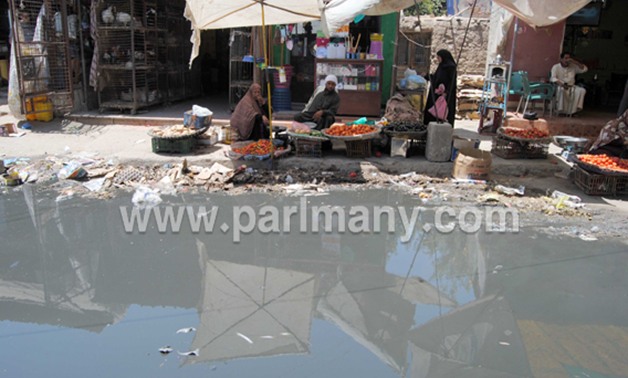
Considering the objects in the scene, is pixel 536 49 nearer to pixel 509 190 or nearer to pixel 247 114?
pixel 509 190

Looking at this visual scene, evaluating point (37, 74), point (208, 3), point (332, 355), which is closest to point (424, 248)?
point (332, 355)

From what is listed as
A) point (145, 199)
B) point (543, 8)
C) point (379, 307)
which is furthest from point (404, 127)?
point (379, 307)

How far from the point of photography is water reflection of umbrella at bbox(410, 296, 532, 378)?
12.3ft

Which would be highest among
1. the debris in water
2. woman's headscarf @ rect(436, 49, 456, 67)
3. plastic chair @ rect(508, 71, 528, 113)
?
woman's headscarf @ rect(436, 49, 456, 67)

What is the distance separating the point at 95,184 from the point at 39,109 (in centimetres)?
409

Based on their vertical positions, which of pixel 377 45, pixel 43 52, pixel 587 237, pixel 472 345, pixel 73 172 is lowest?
pixel 472 345

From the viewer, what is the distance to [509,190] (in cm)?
740

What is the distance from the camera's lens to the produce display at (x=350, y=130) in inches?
331

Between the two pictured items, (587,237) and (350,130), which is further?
(350,130)

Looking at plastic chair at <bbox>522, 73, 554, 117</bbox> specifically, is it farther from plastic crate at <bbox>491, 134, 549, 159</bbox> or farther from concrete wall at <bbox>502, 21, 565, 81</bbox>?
plastic crate at <bbox>491, 134, 549, 159</bbox>

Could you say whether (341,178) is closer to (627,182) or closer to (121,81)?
(627,182)

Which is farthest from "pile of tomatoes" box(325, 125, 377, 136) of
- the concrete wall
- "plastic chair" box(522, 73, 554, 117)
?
the concrete wall

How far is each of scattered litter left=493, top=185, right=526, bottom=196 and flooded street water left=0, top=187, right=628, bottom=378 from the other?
1219 millimetres

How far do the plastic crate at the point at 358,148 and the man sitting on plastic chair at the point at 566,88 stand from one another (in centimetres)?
498
